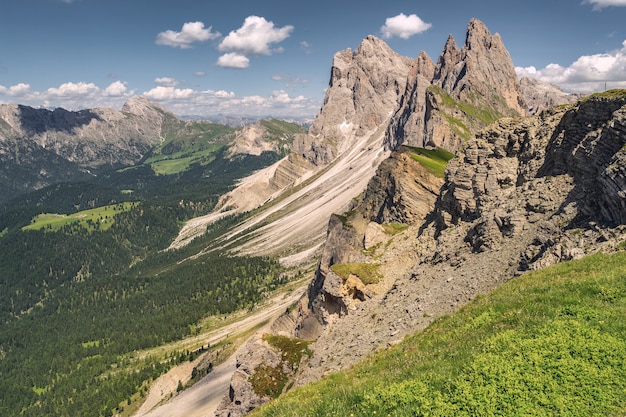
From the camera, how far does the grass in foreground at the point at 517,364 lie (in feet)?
48.1

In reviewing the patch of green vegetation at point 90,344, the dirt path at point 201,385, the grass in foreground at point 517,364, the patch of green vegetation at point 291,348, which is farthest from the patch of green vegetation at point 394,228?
the patch of green vegetation at point 90,344

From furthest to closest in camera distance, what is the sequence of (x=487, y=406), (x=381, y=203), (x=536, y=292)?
(x=381, y=203) < (x=536, y=292) < (x=487, y=406)

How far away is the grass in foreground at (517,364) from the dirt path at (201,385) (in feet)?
226

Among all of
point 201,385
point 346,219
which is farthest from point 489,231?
point 201,385

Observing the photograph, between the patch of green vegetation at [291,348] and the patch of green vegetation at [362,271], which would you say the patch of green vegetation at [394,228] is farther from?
the patch of green vegetation at [291,348]

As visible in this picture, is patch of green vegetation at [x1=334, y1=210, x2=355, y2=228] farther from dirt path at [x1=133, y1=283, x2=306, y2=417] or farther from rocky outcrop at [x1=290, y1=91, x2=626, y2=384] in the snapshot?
dirt path at [x1=133, y1=283, x2=306, y2=417]

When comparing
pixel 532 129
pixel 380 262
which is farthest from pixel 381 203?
pixel 532 129

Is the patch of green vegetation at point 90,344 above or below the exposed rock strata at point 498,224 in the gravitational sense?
below

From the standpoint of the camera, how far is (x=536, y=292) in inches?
875

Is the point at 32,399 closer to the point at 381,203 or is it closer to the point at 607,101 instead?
the point at 381,203

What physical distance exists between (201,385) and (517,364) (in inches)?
4046

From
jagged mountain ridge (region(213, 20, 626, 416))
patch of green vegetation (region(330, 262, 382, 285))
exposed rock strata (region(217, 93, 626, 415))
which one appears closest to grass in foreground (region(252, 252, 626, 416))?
exposed rock strata (region(217, 93, 626, 415))

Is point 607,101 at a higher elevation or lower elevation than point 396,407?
higher

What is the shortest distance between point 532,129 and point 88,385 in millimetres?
173069
